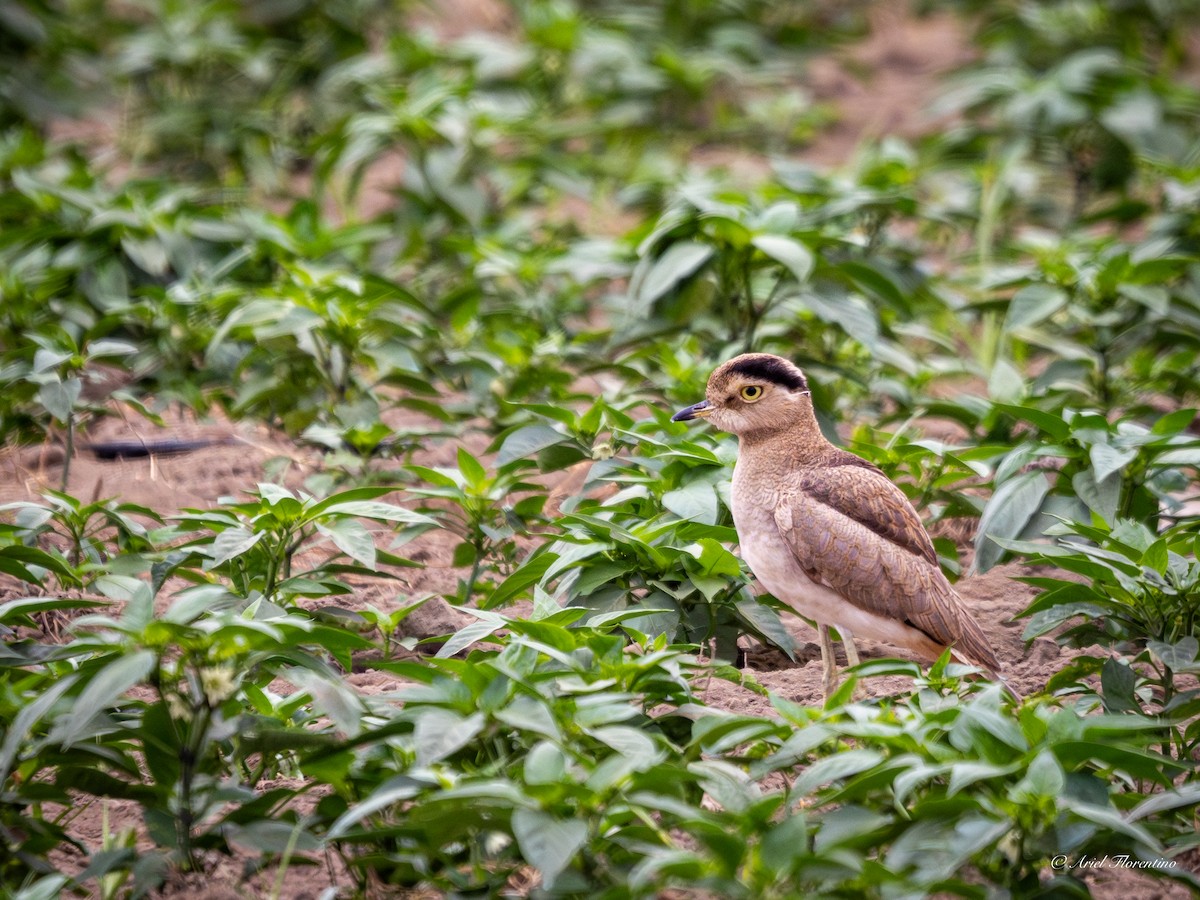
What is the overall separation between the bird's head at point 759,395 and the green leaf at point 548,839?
169 centimetres

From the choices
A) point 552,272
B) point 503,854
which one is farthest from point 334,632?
point 552,272

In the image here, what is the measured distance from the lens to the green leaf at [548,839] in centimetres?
260

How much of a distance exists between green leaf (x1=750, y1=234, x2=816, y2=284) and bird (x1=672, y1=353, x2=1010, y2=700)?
82 cm

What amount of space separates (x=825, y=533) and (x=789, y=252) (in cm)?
145

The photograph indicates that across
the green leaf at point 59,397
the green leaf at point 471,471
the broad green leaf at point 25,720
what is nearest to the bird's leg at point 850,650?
the green leaf at point 471,471

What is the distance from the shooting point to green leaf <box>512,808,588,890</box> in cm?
260

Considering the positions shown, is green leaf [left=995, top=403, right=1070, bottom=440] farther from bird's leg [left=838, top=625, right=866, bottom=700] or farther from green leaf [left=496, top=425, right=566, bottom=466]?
green leaf [left=496, top=425, right=566, bottom=466]

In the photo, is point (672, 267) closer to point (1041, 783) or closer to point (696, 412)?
point (696, 412)

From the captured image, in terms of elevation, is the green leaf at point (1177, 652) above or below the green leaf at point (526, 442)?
below

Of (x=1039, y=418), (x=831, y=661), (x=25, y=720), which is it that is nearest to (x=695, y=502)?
(x=831, y=661)

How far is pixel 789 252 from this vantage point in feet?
16.2

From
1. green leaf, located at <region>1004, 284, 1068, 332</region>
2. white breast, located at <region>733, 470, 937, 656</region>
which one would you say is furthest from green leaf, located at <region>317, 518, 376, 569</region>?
green leaf, located at <region>1004, 284, 1068, 332</region>

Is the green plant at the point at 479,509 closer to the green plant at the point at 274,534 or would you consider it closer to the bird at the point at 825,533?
the green plant at the point at 274,534

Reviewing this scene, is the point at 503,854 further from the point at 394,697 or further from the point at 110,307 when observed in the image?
the point at 110,307
